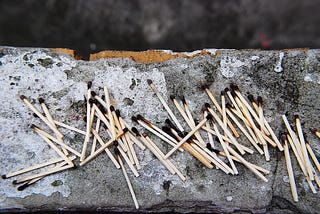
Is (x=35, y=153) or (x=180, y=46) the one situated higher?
(x=180, y=46)

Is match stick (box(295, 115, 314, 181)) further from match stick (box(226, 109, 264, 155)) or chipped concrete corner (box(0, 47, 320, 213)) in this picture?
match stick (box(226, 109, 264, 155))

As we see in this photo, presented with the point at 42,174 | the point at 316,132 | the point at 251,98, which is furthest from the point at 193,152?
the point at 42,174

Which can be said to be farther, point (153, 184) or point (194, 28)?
point (194, 28)

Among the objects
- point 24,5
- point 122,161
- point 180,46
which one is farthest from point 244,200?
point 24,5

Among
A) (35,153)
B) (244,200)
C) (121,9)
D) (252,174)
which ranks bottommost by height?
(244,200)

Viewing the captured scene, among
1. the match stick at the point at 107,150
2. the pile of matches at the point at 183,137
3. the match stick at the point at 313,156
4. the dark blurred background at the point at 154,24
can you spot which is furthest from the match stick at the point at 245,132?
the dark blurred background at the point at 154,24

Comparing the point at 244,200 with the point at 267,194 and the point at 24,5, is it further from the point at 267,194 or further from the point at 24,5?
the point at 24,5

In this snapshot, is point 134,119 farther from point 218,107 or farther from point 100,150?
point 218,107
